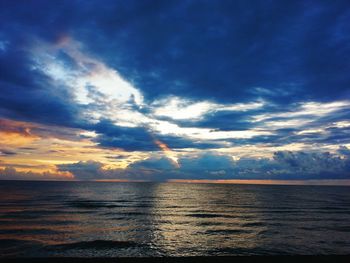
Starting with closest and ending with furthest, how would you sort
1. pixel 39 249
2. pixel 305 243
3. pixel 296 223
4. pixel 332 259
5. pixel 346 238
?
1. pixel 332 259
2. pixel 39 249
3. pixel 305 243
4. pixel 346 238
5. pixel 296 223

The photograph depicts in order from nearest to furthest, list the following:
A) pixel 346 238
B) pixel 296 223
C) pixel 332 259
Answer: pixel 332 259
pixel 346 238
pixel 296 223

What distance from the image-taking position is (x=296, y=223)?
46.0 meters

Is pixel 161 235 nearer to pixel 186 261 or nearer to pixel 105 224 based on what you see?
pixel 105 224

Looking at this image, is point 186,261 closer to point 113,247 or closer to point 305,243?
point 113,247

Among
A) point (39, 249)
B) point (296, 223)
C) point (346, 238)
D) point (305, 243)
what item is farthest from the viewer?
point (296, 223)

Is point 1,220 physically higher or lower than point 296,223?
higher

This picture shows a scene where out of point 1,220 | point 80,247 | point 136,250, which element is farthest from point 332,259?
point 1,220

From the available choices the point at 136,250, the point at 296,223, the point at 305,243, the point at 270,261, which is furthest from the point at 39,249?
the point at 296,223

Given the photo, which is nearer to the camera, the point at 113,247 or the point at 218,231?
the point at 113,247

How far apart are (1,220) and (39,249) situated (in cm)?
2225

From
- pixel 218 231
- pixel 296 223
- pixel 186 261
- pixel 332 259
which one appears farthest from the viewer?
pixel 296 223

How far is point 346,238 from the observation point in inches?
1350

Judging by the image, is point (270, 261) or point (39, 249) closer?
point (270, 261)

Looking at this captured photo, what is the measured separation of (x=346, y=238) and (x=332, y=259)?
16.7m
